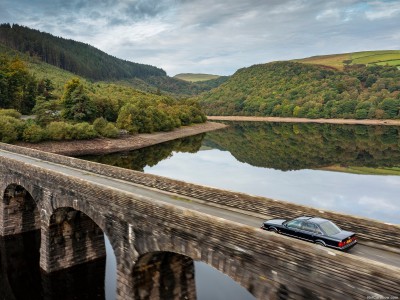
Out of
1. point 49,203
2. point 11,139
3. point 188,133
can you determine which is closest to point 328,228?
point 49,203

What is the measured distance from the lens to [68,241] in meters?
23.3

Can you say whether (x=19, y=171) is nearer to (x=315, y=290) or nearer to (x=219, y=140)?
(x=315, y=290)

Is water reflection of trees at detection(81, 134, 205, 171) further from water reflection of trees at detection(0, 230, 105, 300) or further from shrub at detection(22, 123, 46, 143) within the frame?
water reflection of trees at detection(0, 230, 105, 300)

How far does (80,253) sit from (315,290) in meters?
18.1

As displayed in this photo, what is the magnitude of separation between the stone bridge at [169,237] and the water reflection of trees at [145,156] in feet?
103

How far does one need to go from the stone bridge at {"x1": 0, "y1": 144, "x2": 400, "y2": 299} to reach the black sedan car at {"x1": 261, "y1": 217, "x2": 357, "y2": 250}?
1524 millimetres

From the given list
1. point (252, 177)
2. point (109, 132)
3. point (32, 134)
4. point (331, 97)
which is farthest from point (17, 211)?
point (331, 97)

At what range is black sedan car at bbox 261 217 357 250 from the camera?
12.2 m

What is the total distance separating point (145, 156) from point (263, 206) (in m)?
55.9

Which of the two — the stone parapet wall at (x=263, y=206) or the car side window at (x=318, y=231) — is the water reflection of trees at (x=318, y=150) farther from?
the car side window at (x=318, y=231)

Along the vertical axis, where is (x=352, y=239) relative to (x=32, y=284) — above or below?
above

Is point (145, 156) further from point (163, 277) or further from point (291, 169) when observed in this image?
point (163, 277)

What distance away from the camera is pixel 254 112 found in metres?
181

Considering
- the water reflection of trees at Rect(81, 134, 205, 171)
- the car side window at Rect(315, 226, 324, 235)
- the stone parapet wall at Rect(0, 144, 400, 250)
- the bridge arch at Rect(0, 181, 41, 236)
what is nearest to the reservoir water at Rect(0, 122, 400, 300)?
the water reflection of trees at Rect(81, 134, 205, 171)
